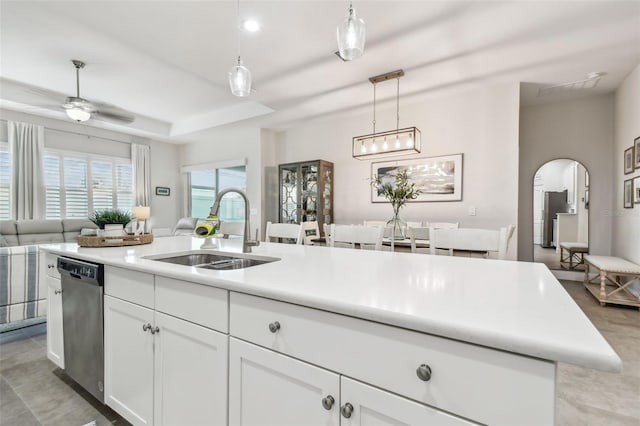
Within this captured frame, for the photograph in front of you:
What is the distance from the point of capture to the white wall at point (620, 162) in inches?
131

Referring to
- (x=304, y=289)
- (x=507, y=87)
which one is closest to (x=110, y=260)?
(x=304, y=289)

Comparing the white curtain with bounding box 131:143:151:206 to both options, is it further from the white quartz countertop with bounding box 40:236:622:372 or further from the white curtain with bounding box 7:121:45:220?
the white quartz countertop with bounding box 40:236:622:372

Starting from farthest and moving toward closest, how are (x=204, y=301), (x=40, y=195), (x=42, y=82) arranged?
(x=40, y=195), (x=42, y=82), (x=204, y=301)

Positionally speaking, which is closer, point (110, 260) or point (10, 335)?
point (110, 260)

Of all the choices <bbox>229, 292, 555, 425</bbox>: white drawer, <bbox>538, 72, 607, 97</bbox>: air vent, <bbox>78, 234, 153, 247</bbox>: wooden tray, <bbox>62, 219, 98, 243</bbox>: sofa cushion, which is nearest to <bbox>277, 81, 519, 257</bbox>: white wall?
<bbox>538, 72, 607, 97</bbox>: air vent

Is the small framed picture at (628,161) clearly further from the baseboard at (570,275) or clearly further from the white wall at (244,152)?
the white wall at (244,152)

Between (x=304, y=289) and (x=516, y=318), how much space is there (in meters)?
0.53

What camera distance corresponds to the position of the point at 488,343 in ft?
1.91

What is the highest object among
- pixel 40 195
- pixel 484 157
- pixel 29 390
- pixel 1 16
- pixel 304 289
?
pixel 1 16

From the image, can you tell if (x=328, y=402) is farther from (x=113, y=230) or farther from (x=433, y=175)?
(x=433, y=175)

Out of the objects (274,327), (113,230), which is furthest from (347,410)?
(113,230)

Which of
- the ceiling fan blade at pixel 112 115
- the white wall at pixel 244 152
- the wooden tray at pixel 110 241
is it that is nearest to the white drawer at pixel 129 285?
the wooden tray at pixel 110 241

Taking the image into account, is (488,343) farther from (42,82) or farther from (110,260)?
(42,82)

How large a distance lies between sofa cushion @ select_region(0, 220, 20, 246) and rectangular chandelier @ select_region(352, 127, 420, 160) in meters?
5.04
